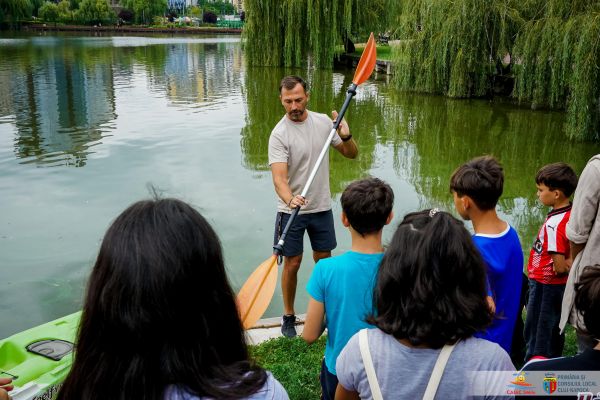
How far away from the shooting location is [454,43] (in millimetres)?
14109

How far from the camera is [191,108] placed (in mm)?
14305

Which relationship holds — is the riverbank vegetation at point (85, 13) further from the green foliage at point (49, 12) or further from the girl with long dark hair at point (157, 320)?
the girl with long dark hair at point (157, 320)

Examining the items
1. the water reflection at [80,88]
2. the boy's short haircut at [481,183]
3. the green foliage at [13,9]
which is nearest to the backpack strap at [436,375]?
the boy's short haircut at [481,183]

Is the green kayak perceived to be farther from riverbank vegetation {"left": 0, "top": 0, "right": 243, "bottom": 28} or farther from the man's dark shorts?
riverbank vegetation {"left": 0, "top": 0, "right": 243, "bottom": 28}

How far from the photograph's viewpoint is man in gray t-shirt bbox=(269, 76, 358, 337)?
12.7 ft

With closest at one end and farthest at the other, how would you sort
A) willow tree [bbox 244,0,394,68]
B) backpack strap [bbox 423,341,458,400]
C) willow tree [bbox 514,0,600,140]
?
1. backpack strap [bbox 423,341,458,400]
2. willow tree [bbox 514,0,600,140]
3. willow tree [bbox 244,0,394,68]

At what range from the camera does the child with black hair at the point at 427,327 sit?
153 centimetres

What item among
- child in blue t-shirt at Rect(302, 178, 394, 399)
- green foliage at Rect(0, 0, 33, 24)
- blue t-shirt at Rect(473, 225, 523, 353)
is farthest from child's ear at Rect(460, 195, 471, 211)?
green foliage at Rect(0, 0, 33, 24)

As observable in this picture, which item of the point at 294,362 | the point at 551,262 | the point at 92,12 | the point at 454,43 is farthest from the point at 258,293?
the point at 92,12

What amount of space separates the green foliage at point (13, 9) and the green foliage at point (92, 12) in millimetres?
13522

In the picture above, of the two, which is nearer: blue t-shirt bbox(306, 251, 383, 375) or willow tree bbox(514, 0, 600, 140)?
blue t-shirt bbox(306, 251, 383, 375)

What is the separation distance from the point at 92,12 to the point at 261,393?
2698 inches

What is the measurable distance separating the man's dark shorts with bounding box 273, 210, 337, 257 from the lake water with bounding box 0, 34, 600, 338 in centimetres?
77

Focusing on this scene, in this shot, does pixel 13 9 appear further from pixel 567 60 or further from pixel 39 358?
pixel 39 358
